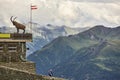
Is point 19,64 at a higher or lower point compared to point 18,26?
lower

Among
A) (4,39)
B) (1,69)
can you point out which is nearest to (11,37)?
(4,39)

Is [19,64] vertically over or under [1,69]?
under

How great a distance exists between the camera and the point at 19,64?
4106 centimetres

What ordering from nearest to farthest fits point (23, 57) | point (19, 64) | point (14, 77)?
point (14, 77), point (19, 64), point (23, 57)

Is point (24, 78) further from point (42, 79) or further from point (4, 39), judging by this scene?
point (4, 39)

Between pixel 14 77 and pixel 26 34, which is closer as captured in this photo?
pixel 14 77

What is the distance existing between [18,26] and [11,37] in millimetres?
1843

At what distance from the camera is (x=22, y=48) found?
44.0 m

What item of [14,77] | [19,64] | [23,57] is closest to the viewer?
[14,77]

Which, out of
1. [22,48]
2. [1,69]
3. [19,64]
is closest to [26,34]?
[22,48]

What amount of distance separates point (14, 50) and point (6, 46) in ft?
5.24

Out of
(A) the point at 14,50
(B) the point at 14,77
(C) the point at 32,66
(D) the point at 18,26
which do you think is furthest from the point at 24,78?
(D) the point at 18,26

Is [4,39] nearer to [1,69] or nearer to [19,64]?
[19,64]

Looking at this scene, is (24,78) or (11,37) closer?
(24,78)
